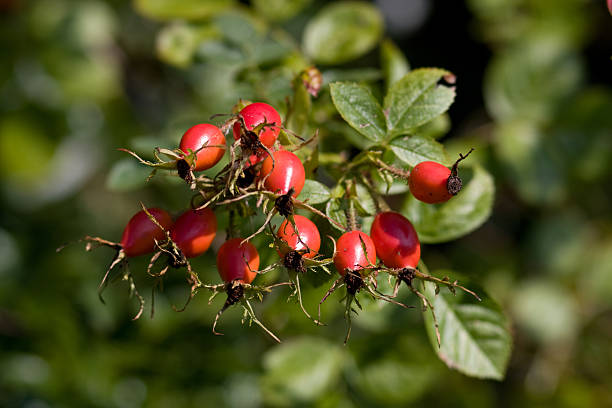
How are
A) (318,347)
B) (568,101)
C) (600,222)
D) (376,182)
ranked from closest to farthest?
(376,182), (318,347), (568,101), (600,222)

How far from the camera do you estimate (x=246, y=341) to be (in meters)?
2.86

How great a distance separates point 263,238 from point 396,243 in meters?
0.43

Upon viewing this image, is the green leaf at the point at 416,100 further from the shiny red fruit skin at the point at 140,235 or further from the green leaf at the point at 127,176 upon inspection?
the green leaf at the point at 127,176

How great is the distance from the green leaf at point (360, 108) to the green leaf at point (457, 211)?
15.4 inches

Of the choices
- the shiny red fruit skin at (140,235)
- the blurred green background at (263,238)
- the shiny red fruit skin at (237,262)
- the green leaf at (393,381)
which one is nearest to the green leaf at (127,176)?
the blurred green background at (263,238)

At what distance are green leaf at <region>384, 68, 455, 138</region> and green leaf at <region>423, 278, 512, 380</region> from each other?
1.80 ft

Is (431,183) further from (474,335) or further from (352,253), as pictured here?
(474,335)

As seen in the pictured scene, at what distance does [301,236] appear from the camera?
1.27 m

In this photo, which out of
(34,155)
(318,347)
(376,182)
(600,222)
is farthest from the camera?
(34,155)

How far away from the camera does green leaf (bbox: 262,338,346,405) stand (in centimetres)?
235

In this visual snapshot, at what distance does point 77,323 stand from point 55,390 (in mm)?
360

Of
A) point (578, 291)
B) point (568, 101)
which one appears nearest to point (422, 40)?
point (568, 101)

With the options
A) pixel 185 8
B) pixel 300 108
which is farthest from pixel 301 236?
pixel 185 8

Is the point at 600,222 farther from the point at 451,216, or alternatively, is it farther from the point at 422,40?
the point at 451,216
